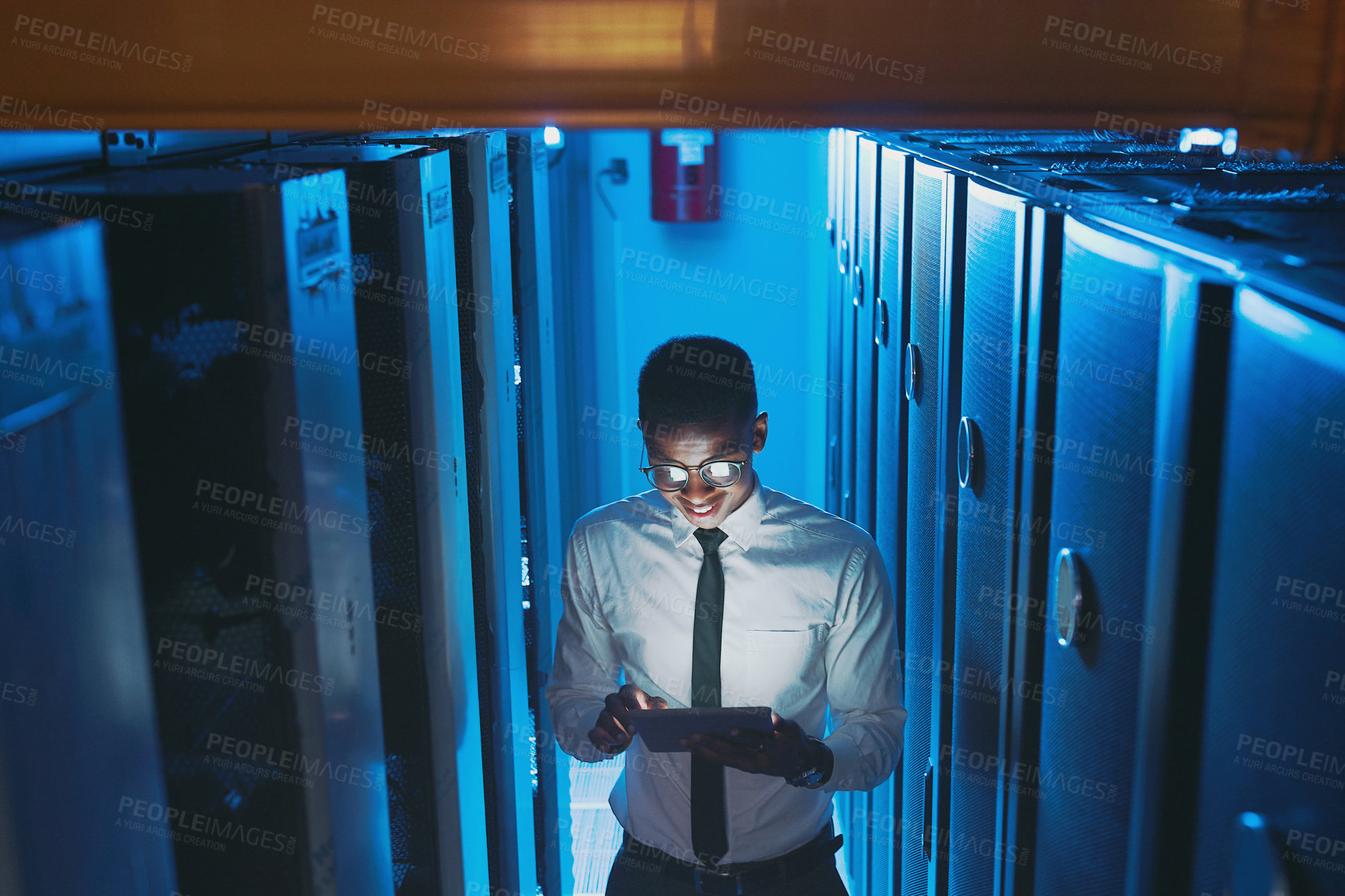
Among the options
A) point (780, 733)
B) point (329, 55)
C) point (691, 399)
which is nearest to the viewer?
point (329, 55)

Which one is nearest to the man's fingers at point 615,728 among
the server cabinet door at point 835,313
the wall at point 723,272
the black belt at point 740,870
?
the black belt at point 740,870

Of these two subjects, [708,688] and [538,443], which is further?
[538,443]

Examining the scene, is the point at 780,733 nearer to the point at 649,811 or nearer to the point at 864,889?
the point at 649,811

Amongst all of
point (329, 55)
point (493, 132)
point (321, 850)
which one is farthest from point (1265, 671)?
point (493, 132)

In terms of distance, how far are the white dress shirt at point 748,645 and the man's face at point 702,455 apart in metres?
0.04

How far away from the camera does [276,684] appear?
1.05 m

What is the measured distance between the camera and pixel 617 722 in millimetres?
1981

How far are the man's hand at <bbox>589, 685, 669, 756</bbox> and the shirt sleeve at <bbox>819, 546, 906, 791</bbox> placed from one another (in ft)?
1.21

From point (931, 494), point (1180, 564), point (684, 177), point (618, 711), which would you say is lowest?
point (618, 711)

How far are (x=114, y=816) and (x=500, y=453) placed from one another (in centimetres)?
129

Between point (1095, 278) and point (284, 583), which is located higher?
point (1095, 278)

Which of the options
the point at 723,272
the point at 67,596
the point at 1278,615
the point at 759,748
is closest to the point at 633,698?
the point at 759,748

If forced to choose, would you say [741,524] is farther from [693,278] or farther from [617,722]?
[693,278]

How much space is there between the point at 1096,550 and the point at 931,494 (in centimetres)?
97
